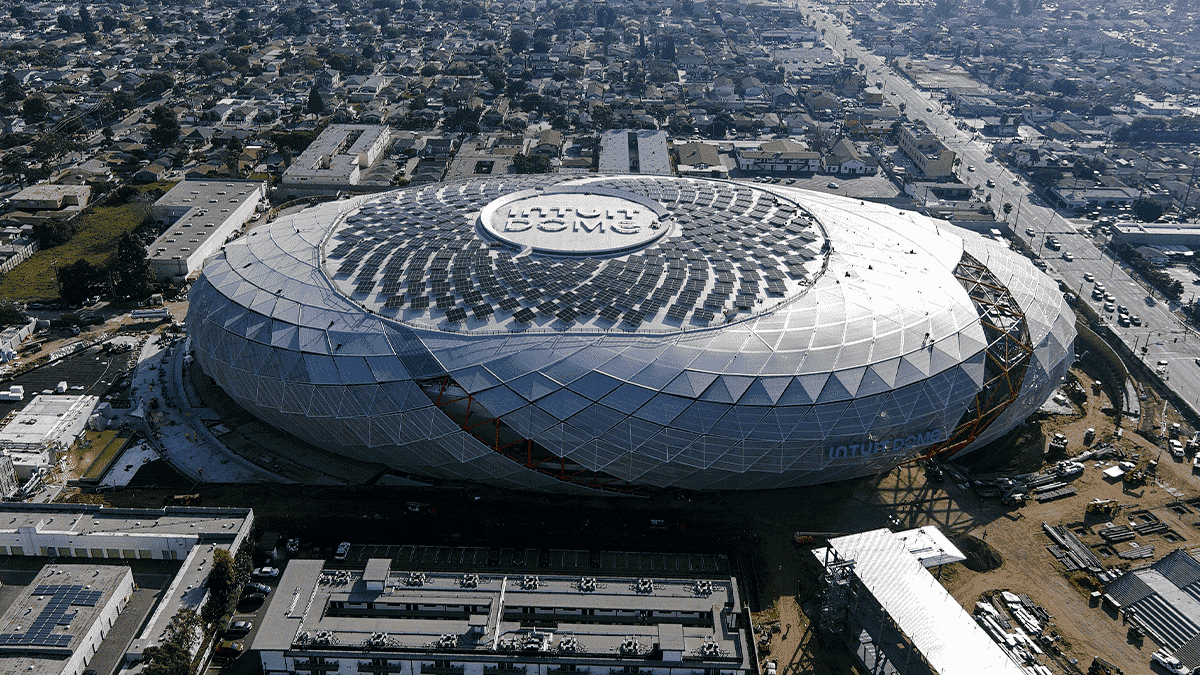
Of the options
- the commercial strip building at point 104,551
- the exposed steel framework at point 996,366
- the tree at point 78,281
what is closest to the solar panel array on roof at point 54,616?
the commercial strip building at point 104,551

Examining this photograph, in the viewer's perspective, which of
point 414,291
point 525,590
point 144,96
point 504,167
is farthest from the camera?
point 144,96

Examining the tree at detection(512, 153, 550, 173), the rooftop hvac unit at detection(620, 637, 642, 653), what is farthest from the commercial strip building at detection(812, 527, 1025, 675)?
the tree at detection(512, 153, 550, 173)

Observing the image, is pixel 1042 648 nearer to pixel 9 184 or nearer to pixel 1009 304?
pixel 1009 304

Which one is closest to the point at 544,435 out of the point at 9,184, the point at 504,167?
the point at 504,167

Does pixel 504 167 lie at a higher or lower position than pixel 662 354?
lower

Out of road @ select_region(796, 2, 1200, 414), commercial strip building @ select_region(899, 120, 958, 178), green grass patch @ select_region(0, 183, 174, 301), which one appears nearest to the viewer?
road @ select_region(796, 2, 1200, 414)

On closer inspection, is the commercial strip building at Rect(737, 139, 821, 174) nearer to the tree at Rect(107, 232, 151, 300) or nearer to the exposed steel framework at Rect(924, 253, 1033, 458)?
the exposed steel framework at Rect(924, 253, 1033, 458)

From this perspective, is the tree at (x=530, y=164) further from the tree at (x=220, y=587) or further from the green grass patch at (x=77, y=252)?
the tree at (x=220, y=587)
